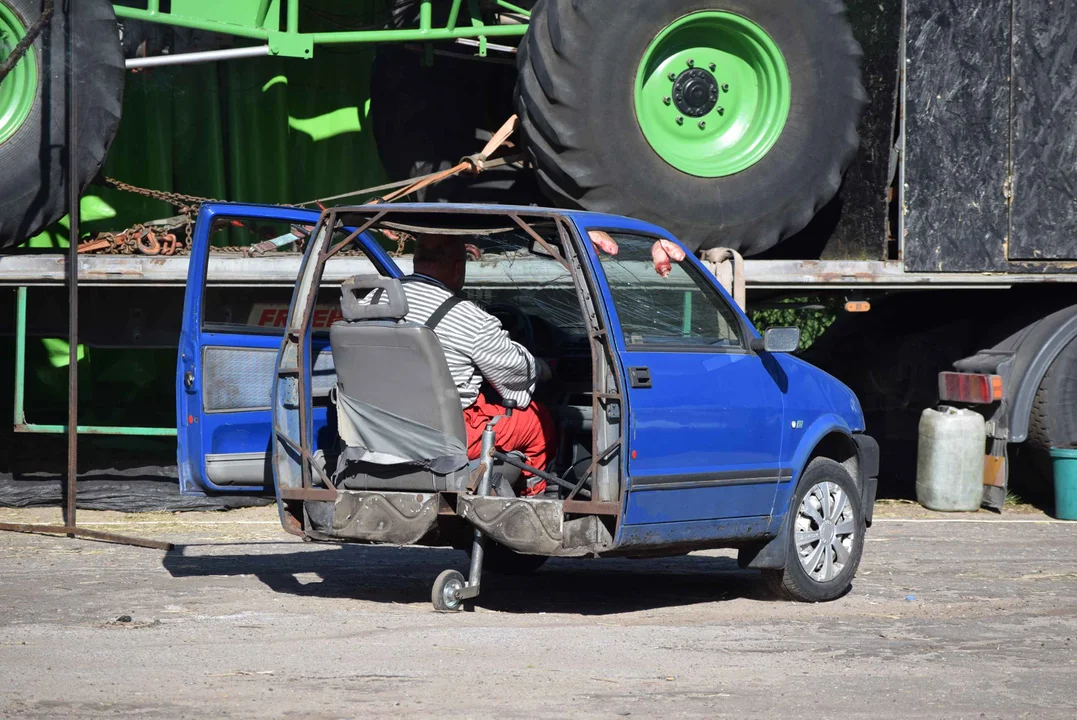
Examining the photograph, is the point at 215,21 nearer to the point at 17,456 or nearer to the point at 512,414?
the point at 17,456

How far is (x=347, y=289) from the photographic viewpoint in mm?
6160

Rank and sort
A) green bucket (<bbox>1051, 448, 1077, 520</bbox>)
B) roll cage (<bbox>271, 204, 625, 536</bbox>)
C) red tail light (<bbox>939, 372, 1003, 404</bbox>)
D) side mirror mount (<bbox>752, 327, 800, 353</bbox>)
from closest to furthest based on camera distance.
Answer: roll cage (<bbox>271, 204, 625, 536</bbox>), side mirror mount (<bbox>752, 327, 800, 353</bbox>), red tail light (<bbox>939, 372, 1003, 404</bbox>), green bucket (<bbox>1051, 448, 1077, 520</bbox>)

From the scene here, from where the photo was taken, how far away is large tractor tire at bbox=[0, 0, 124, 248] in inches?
340

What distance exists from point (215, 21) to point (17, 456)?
11.2ft

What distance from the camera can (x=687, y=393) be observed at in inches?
234

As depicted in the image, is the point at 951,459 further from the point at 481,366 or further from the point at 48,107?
the point at 48,107

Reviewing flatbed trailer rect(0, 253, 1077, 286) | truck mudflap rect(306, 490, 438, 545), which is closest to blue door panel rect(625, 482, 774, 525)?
truck mudflap rect(306, 490, 438, 545)

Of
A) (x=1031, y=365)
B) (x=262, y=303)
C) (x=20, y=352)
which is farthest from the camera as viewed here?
(x=1031, y=365)

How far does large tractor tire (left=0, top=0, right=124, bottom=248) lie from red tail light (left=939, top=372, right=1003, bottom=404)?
5.84 m

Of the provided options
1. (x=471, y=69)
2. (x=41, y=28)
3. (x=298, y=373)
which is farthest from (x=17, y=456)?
(x=298, y=373)

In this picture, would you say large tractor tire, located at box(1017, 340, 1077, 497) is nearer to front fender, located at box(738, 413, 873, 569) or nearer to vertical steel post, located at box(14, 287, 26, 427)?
front fender, located at box(738, 413, 873, 569)

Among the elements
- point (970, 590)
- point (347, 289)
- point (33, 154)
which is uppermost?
point (33, 154)

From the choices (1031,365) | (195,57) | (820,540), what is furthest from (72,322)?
(1031,365)

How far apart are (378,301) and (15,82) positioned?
12.6 feet
